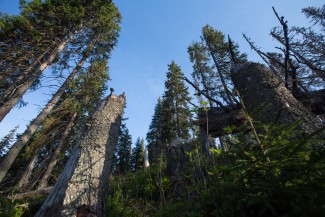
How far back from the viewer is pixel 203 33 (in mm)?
21156

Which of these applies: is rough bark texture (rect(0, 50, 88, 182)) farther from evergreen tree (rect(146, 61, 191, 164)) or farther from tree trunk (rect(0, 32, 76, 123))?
evergreen tree (rect(146, 61, 191, 164))

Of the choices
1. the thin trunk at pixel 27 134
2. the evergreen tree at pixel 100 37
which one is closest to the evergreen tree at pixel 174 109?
the evergreen tree at pixel 100 37

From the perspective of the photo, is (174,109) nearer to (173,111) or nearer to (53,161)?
(173,111)

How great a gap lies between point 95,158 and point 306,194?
4.29 metres

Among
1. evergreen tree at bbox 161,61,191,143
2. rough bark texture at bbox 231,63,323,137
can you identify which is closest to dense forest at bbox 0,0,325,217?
rough bark texture at bbox 231,63,323,137

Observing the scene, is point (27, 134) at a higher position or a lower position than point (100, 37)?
lower

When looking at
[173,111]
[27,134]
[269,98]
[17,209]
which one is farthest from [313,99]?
[173,111]

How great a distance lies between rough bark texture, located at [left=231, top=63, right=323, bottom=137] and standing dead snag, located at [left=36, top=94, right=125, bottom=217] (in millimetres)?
3496

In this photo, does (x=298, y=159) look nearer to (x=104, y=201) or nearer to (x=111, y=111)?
(x=104, y=201)

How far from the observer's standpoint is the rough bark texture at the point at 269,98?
3.34 metres

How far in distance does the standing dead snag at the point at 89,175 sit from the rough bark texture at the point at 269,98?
3.50 metres

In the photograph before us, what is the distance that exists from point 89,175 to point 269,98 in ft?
13.2

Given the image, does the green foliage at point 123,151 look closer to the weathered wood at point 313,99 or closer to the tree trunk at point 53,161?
the tree trunk at point 53,161

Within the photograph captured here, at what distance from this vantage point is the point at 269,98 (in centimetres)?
380
